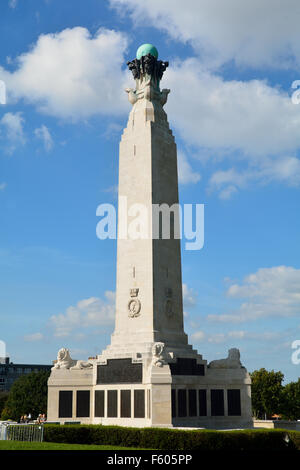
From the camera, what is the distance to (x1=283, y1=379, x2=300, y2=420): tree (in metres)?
73.6

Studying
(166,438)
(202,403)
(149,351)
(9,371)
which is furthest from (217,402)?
(9,371)

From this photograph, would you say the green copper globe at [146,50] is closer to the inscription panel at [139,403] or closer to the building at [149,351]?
the building at [149,351]

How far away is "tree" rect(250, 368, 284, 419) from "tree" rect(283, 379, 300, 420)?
1223 mm

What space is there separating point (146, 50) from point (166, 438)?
32965 millimetres

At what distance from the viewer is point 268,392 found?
72.3m

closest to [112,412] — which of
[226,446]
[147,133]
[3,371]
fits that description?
[226,446]

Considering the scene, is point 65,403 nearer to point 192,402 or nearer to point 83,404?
point 83,404

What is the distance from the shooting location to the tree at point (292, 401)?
73.6 m

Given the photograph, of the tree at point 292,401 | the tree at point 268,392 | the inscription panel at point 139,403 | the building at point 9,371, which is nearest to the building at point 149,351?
the inscription panel at point 139,403

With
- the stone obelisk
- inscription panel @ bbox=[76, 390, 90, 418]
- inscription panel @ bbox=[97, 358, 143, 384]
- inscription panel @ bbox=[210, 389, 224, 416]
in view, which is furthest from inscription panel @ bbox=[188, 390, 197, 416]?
inscription panel @ bbox=[76, 390, 90, 418]

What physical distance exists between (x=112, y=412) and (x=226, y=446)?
41.8 feet

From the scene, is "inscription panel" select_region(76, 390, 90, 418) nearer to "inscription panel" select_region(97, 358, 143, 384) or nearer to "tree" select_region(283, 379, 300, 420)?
"inscription panel" select_region(97, 358, 143, 384)

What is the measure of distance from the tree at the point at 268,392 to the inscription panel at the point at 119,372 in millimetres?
37948

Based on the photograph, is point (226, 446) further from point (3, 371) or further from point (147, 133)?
point (3, 371)
